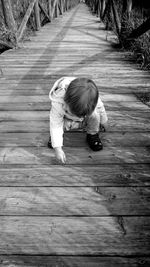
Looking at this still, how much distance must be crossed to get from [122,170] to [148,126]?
727mm

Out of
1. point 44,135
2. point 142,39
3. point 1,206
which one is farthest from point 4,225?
point 142,39

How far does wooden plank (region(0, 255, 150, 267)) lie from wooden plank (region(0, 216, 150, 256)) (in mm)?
25

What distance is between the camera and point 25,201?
1626 millimetres

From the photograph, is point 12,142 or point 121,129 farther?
point 121,129

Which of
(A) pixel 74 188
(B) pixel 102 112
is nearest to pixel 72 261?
(A) pixel 74 188

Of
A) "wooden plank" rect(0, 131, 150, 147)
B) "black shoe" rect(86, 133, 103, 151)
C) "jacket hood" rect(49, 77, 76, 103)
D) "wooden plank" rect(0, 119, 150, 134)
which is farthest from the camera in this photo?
"wooden plank" rect(0, 119, 150, 134)

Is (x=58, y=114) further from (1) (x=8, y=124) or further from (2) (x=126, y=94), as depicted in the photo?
(2) (x=126, y=94)

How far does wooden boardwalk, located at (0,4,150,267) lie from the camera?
1.32 meters

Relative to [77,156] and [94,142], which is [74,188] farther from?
[94,142]

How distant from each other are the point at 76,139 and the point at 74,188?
64cm

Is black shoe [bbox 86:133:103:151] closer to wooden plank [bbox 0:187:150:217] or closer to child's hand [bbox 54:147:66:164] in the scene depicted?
child's hand [bbox 54:147:66:164]

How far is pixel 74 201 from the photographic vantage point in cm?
161

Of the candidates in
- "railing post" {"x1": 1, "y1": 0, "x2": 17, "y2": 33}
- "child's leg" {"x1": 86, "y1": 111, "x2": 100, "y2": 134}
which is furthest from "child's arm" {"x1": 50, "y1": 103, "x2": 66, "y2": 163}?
"railing post" {"x1": 1, "y1": 0, "x2": 17, "y2": 33}

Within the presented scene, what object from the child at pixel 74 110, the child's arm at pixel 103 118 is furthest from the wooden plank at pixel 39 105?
the child at pixel 74 110
